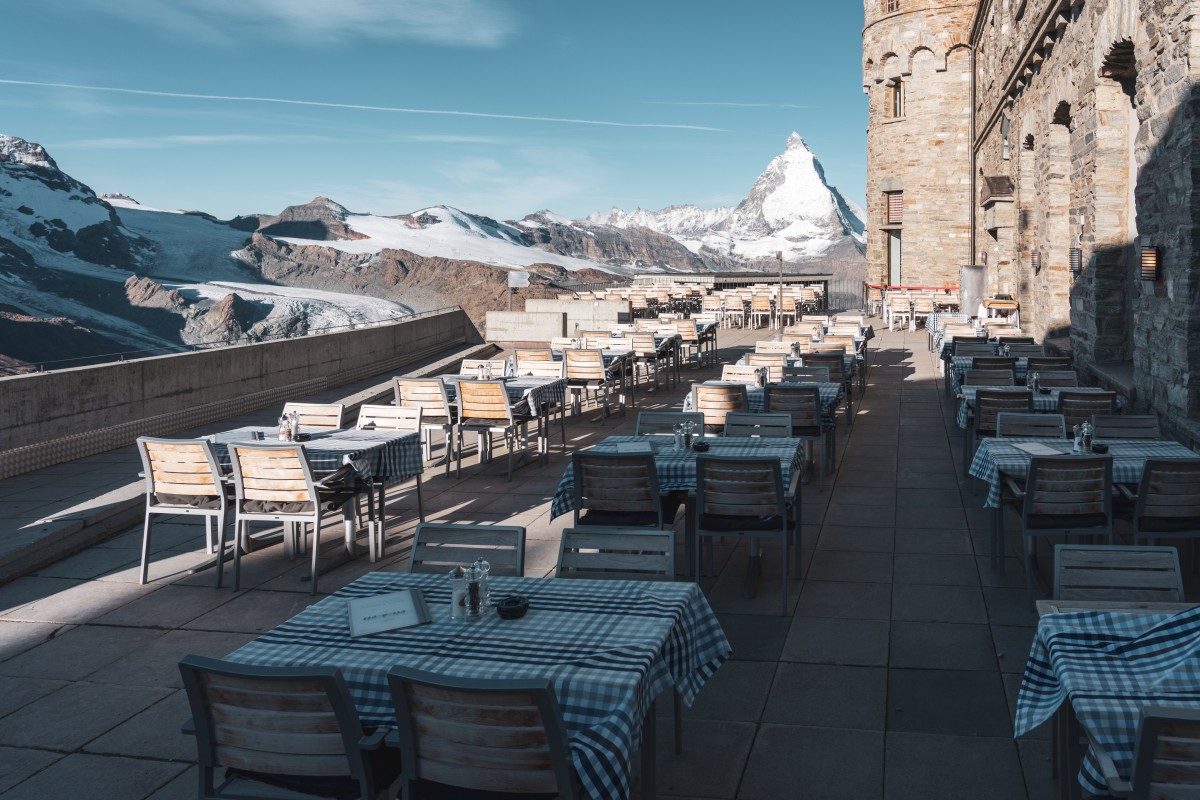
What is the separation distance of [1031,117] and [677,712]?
14.7 meters

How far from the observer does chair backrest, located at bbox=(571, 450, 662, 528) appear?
630cm

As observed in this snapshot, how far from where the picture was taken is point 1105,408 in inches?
326

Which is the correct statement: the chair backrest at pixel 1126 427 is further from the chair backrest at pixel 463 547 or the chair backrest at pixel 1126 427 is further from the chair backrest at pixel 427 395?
the chair backrest at pixel 427 395

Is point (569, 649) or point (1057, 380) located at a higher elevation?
point (1057, 380)

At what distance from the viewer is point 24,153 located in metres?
128

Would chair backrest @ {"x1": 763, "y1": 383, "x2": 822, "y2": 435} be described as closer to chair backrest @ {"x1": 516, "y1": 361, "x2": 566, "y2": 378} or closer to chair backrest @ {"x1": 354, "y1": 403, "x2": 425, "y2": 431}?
chair backrest @ {"x1": 354, "y1": 403, "x2": 425, "y2": 431}

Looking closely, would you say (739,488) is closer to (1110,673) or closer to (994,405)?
(1110,673)

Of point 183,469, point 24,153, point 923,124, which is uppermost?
point 24,153

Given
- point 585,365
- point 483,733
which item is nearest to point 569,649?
point 483,733

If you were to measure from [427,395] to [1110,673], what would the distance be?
24.8 ft

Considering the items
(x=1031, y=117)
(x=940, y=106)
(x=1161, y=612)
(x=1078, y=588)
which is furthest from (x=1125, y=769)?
(x=940, y=106)

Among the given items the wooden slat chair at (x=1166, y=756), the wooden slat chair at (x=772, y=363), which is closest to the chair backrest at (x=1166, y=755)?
the wooden slat chair at (x=1166, y=756)

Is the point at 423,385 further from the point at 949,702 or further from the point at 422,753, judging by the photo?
the point at 422,753

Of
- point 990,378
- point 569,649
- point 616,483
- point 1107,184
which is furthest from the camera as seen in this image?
point 1107,184
